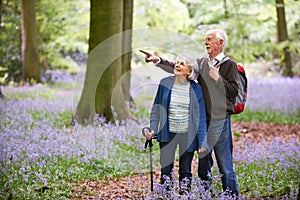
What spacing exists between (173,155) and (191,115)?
1.61 ft

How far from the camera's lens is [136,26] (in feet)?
63.4

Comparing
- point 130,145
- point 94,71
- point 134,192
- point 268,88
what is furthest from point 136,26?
point 134,192

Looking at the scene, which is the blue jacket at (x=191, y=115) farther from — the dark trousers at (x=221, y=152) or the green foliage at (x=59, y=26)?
the green foliage at (x=59, y=26)

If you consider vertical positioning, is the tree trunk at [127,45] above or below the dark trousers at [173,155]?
above

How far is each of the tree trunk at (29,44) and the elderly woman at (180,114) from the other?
13.0m

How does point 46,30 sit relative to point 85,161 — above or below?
above

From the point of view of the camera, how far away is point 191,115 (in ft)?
16.9

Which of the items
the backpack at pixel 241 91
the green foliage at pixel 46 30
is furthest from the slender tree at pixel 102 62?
the green foliage at pixel 46 30

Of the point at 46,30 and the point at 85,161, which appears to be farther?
the point at 46,30

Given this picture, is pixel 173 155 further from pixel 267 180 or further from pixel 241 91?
pixel 267 180

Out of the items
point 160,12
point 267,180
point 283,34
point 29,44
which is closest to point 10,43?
point 29,44

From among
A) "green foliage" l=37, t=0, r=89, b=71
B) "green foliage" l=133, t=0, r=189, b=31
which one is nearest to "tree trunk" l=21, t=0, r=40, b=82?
"green foliage" l=37, t=0, r=89, b=71

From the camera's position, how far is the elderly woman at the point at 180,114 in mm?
5141

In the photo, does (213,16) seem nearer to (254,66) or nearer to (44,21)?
(254,66)
